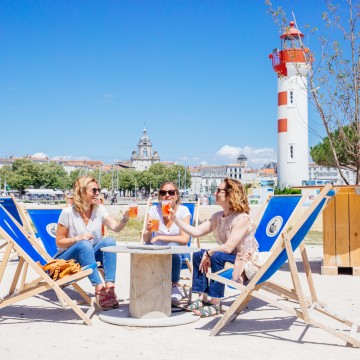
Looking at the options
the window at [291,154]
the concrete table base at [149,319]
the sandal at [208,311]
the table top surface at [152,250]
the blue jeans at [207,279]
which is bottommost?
the concrete table base at [149,319]

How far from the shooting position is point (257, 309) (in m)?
4.33

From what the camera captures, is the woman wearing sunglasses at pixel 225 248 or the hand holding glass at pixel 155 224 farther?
the hand holding glass at pixel 155 224

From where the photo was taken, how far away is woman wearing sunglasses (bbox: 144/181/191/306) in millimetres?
4203

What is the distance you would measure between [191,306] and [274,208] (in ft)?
4.25

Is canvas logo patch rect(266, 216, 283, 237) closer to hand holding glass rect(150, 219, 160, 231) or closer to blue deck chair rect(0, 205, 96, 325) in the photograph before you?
hand holding glass rect(150, 219, 160, 231)

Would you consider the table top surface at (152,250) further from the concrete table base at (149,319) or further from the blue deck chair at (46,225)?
the blue deck chair at (46,225)

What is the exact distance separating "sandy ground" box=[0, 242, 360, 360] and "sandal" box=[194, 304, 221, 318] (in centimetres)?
5

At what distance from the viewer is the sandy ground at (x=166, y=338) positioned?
300 cm

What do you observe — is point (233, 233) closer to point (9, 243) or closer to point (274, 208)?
point (274, 208)

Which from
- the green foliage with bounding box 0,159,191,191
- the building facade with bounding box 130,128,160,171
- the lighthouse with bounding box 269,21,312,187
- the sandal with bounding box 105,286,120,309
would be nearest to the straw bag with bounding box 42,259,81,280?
the sandal with bounding box 105,286,120,309

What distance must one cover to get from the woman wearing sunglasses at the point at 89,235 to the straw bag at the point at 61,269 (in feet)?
0.59

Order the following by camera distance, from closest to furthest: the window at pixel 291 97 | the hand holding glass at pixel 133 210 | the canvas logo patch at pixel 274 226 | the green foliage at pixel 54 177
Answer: the hand holding glass at pixel 133 210 < the canvas logo patch at pixel 274 226 < the window at pixel 291 97 < the green foliage at pixel 54 177

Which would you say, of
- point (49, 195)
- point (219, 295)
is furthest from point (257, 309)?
point (49, 195)

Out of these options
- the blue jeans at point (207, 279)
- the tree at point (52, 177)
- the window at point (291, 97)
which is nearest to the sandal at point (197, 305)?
the blue jeans at point (207, 279)
